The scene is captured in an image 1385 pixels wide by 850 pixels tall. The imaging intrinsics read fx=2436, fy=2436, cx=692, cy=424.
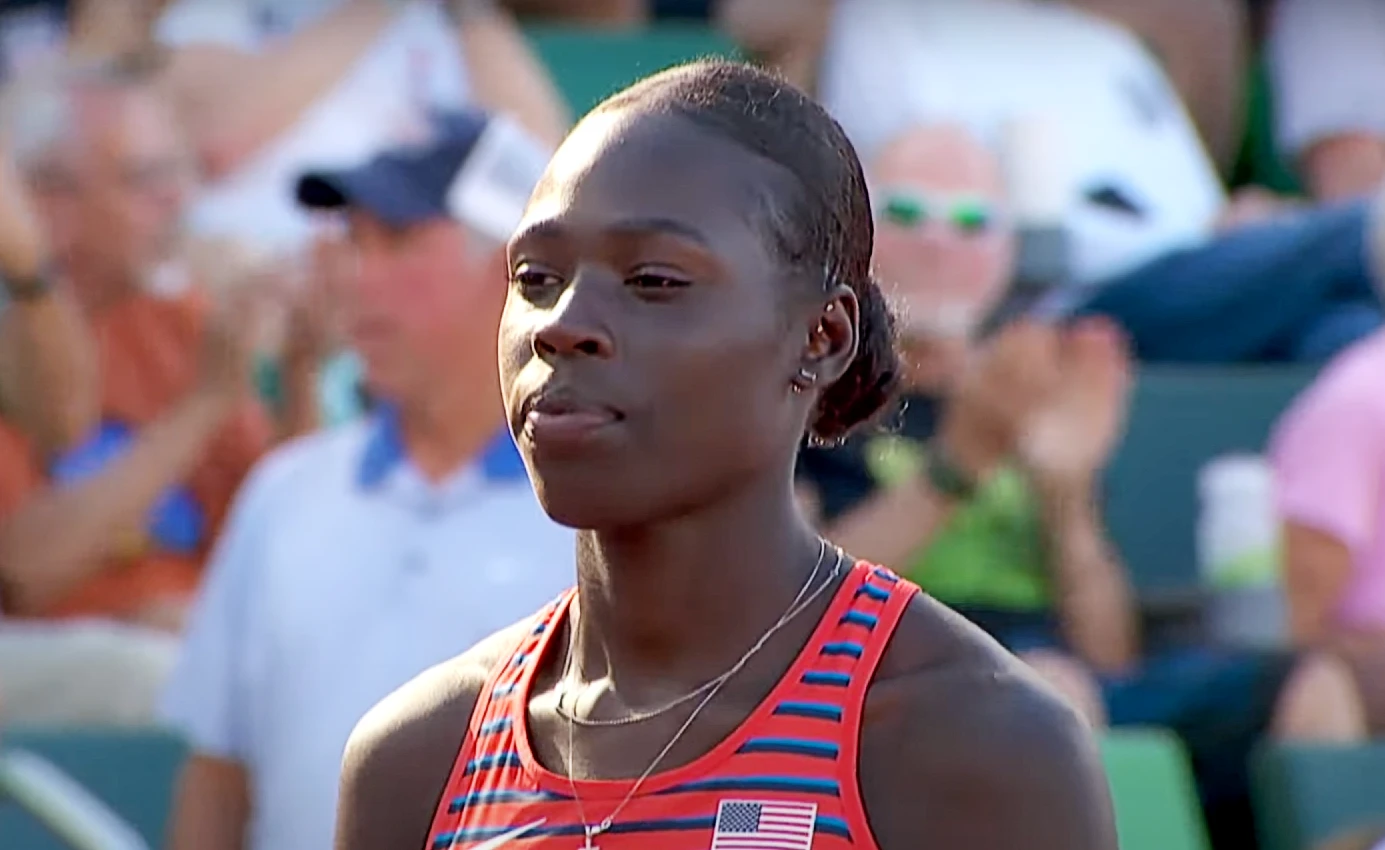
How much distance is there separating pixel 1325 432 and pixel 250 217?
86.0 inches

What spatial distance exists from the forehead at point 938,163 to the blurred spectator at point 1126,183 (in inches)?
7.6

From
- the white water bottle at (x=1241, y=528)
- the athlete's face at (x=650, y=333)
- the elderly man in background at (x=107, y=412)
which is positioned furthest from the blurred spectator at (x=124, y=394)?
the athlete's face at (x=650, y=333)

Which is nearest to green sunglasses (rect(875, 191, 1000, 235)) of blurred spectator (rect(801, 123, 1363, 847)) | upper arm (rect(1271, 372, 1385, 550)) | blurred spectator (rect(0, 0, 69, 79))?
blurred spectator (rect(801, 123, 1363, 847))

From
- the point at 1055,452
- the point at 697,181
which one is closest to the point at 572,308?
the point at 697,181

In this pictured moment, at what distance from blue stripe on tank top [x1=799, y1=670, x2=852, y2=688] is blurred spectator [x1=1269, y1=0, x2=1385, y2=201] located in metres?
4.62

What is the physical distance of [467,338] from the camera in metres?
3.82

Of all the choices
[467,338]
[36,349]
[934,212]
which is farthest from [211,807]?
[934,212]

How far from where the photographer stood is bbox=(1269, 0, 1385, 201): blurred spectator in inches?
231

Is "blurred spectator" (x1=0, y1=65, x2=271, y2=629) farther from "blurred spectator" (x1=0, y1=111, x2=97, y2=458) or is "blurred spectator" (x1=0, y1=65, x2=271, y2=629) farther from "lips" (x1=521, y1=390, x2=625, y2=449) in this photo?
"lips" (x1=521, y1=390, x2=625, y2=449)

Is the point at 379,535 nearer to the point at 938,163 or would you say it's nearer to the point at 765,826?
the point at 938,163

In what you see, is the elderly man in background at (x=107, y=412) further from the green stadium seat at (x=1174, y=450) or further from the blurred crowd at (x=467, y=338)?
the green stadium seat at (x=1174, y=450)

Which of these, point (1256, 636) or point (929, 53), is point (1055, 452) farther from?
point (929, 53)

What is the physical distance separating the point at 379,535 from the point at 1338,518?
1.84m

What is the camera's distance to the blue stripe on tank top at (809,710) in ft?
4.50
